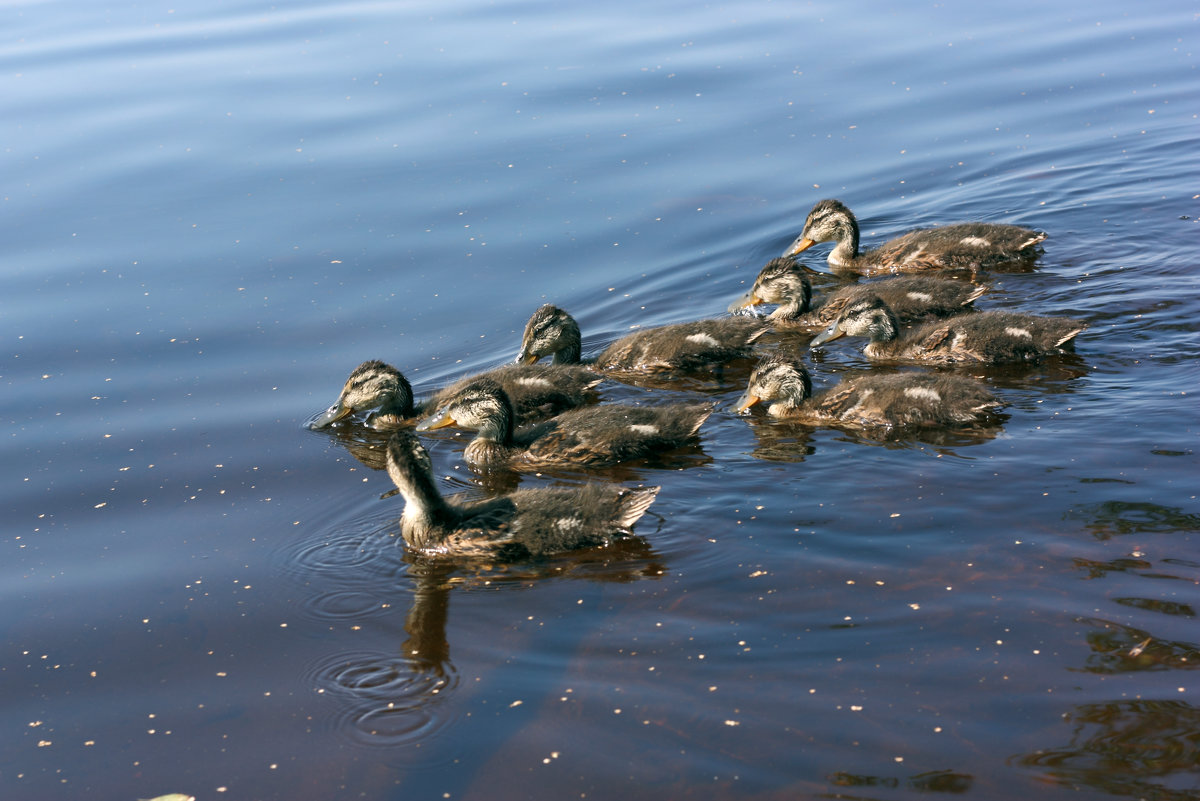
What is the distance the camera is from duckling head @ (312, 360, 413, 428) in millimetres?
7898

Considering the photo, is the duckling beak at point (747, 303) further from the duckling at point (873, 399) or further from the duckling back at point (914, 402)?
the duckling back at point (914, 402)

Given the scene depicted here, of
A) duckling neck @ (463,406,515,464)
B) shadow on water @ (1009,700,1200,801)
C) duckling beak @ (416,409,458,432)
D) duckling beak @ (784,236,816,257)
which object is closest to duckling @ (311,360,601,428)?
duckling beak @ (416,409,458,432)

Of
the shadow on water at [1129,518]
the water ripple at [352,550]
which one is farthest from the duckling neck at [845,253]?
the water ripple at [352,550]

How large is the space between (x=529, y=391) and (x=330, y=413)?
1.33m

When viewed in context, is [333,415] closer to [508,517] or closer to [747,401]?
[508,517]

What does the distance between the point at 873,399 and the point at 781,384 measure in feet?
2.00

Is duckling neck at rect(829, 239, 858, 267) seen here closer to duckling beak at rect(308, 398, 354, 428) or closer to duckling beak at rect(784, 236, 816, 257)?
duckling beak at rect(784, 236, 816, 257)

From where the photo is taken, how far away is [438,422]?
7715 mm

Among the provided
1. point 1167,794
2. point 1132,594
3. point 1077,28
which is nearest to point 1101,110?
point 1077,28

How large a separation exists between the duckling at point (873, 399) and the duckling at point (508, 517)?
5.73 ft

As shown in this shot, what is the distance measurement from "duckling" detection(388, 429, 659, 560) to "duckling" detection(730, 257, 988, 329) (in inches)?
135

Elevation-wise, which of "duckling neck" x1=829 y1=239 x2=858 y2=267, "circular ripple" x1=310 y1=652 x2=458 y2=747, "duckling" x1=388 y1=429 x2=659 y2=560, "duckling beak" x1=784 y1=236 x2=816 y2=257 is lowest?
"circular ripple" x1=310 y1=652 x2=458 y2=747

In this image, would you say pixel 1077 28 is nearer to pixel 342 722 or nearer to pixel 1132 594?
pixel 1132 594

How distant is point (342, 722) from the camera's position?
5059 mm
